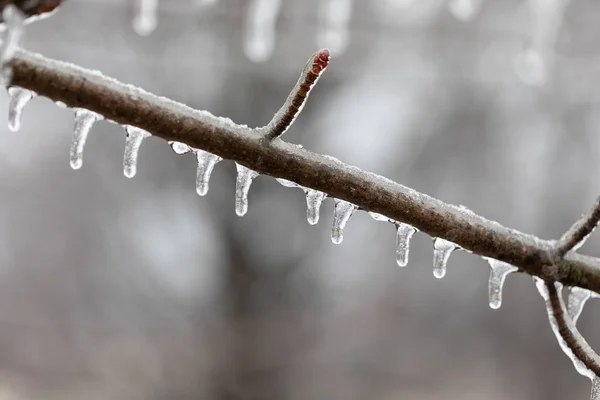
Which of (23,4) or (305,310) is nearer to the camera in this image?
(23,4)

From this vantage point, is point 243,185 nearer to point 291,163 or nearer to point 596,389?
point 291,163

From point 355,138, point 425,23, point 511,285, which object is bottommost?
point 511,285

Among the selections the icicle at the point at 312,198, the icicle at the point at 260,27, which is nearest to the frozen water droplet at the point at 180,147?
the icicle at the point at 312,198

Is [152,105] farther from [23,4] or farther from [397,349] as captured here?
[397,349]

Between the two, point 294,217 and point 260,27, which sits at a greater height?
point 260,27

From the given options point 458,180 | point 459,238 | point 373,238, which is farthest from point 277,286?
point 459,238

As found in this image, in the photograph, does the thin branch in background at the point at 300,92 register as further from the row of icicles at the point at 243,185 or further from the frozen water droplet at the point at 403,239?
the frozen water droplet at the point at 403,239

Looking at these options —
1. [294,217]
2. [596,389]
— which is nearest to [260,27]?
[294,217]
